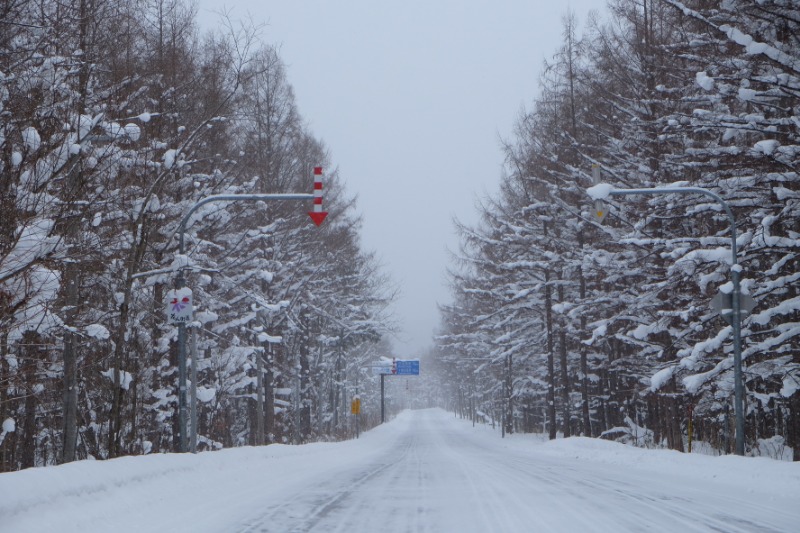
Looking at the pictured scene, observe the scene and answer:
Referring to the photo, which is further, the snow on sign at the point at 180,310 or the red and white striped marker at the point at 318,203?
the snow on sign at the point at 180,310

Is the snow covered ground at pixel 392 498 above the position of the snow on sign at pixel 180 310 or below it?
below

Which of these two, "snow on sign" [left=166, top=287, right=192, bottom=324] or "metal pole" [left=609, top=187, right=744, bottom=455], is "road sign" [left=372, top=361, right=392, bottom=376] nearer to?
"snow on sign" [left=166, top=287, right=192, bottom=324]

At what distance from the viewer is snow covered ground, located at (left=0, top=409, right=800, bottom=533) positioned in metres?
8.80

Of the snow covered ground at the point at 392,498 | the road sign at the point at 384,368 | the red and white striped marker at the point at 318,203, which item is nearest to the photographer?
the snow covered ground at the point at 392,498

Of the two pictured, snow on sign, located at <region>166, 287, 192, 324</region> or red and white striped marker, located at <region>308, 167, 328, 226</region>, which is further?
snow on sign, located at <region>166, 287, 192, 324</region>

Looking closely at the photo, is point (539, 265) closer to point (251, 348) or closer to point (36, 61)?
point (251, 348)

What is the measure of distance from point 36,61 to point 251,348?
14084 millimetres

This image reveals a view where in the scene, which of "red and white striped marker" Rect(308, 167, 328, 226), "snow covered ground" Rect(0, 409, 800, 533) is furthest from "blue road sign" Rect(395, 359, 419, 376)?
"red and white striped marker" Rect(308, 167, 328, 226)

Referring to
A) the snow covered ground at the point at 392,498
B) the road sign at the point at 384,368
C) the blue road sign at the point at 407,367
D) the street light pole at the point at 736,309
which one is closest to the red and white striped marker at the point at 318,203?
the snow covered ground at the point at 392,498

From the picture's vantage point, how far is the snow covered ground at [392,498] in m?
8.80

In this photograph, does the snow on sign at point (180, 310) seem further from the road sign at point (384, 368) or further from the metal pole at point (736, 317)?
the road sign at point (384, 368)

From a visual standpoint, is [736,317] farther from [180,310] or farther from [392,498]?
[180,310]

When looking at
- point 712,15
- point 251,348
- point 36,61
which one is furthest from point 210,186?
point 712,15

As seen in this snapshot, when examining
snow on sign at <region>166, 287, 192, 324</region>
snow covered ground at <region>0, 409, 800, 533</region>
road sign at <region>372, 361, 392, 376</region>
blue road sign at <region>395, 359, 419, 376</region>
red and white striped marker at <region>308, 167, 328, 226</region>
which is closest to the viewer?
snow covered ground at <region>0, 409, 800, 533</region>
